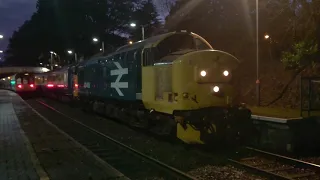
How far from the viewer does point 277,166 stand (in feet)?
30.2

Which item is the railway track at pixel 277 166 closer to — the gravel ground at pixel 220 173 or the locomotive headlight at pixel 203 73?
the gravel ground at pixel 220 173

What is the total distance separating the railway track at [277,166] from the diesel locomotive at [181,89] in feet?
2.53

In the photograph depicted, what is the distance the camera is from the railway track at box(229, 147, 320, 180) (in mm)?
8133

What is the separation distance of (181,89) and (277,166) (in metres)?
3.16

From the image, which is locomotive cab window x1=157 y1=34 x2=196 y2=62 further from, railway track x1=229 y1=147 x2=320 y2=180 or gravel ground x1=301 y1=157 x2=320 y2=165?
gravel ground x1=301 y1=157 x2=320 y2=165

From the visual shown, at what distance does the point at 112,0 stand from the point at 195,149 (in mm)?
51578

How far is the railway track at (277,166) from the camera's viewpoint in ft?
26.7

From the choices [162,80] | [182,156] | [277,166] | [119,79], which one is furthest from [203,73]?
[119,79]

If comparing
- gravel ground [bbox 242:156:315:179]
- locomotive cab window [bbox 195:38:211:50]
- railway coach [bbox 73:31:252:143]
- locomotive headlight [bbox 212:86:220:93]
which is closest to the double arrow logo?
railway coach [bbox 73:31:252:143]

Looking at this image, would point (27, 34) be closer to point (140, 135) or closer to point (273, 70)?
point (273, 70)

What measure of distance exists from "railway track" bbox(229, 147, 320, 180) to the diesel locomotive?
0.77 meters

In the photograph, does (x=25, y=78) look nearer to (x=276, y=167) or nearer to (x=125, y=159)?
(x=125, y=159)

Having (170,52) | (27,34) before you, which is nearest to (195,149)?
(170,52)

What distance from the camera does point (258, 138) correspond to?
12.0m
